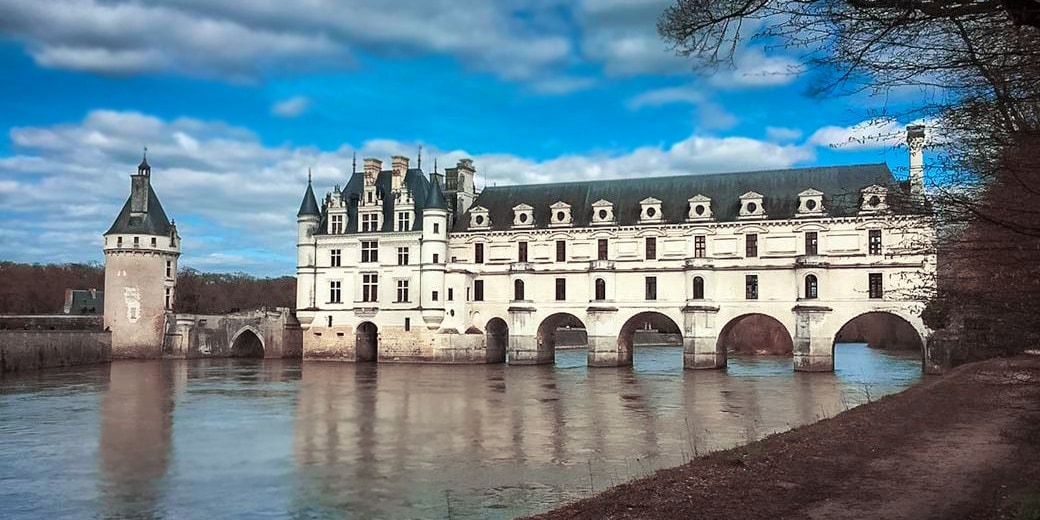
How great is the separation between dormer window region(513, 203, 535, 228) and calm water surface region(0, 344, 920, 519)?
8.93 meters

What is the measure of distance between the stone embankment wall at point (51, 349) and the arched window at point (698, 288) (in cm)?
2917

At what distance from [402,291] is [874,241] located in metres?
22.0

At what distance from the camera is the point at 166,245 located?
48.3 metres

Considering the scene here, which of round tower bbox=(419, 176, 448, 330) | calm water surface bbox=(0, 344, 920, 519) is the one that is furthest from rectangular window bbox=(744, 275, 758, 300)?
round tower bbox=(419, 176, 448, 330)

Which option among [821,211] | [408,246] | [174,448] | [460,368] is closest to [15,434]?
[174,448]

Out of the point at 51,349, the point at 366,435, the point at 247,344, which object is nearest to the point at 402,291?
the point at 247,344

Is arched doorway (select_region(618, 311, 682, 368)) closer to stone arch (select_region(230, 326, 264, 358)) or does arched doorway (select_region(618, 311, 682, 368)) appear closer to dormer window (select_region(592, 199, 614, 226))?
dormer window (select_region(592, 199, 614, 226))

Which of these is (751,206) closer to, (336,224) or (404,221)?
(404,221)

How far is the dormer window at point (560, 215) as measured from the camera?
4178cm

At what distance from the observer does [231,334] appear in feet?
164

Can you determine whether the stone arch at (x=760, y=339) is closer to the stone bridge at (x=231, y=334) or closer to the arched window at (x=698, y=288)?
the arched window at (x=698, y=288)

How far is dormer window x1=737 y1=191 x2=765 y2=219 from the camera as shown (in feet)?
125

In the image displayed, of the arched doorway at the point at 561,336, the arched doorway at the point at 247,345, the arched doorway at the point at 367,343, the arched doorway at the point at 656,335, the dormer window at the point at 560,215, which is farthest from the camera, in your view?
the arched doorway at the point at 656,335

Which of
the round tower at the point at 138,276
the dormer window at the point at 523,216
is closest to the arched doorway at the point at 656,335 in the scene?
the dormer window at the point at 523,216
